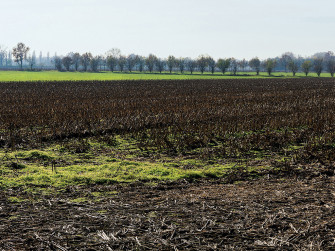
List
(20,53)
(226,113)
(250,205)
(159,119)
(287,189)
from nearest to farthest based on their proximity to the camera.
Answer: (250,205) → (287,189) → (159,119) → (226,113) → (20,53)

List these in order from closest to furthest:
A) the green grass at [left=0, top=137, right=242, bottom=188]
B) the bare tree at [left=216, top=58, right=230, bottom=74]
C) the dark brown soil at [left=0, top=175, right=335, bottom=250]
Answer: the dark brown soil at [left=0, top=175, right=335, bottom=250]
the green grass at [left=0, top=137, right=242, bottom=188]
the bare tree at [left=216, top=58, right=230, bottom=74]

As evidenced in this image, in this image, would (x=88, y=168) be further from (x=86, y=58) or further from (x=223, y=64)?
(x=86, y=58)

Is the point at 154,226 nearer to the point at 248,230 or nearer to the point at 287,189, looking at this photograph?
the point at 248,230

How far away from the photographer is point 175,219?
7230 millimetres

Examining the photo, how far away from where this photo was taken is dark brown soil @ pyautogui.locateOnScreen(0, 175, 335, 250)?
Result: 20.4 ft

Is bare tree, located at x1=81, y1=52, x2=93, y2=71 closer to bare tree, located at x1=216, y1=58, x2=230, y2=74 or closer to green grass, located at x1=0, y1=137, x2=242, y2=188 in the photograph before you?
bare tree, located at x1=216, y1=58, x2=230, y2=74

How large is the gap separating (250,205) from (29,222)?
4.65 metres

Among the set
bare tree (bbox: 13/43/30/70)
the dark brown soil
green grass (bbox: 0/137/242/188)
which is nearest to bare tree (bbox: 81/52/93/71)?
bare tree (bbox: 13/43/30/70)

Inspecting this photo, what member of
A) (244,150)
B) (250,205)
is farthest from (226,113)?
(250,205)

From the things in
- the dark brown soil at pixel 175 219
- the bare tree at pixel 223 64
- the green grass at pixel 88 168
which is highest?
the bare tree at pixel 223 64

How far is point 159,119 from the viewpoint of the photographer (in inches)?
788

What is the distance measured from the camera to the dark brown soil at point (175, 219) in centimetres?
621

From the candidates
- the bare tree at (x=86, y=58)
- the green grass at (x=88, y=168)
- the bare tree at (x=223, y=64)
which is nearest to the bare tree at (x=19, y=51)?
the bare tree at (x=86, y=58)

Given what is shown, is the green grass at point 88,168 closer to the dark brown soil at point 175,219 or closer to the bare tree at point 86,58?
the dark brown soil at point 175,219
